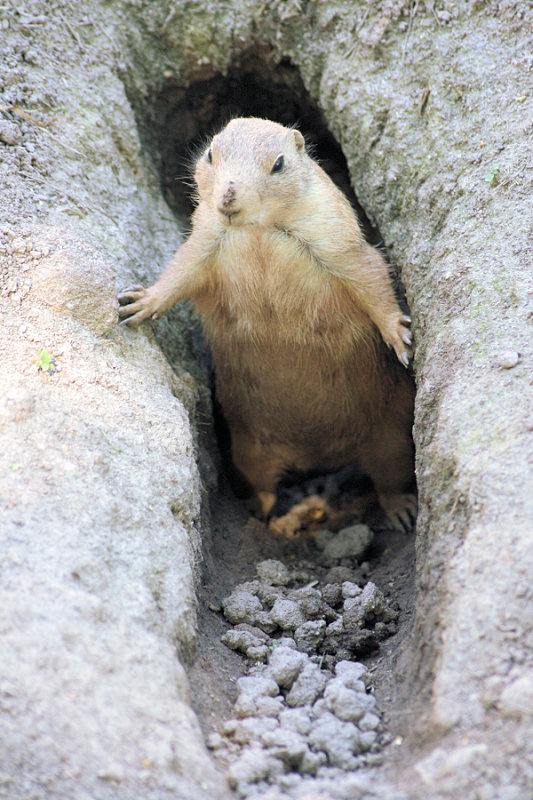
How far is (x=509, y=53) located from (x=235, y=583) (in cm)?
414

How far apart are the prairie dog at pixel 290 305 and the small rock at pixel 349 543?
69 cm

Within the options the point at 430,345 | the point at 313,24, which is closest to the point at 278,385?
the point at 430,345

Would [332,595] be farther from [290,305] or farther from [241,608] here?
[290,305]

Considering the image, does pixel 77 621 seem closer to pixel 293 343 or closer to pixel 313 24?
pixel 293 343

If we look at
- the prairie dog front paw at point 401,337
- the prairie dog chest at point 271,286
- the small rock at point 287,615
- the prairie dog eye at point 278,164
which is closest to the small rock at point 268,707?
the small rock at point 287,615

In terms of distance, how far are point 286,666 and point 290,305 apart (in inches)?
106

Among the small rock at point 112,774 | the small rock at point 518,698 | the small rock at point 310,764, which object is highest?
the small rock at point 518,698

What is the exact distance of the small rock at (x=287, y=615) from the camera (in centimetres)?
421

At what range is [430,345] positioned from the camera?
4426 millimetres

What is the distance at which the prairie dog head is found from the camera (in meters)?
4.56

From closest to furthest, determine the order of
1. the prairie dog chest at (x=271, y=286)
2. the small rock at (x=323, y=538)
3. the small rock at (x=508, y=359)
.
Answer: the small rock at (x=508, y=359) → the prairie dog chest at (x=271, y=286) → the small rock at (x=323, y=538)

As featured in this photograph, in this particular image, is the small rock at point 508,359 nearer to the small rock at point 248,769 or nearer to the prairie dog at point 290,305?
the prairie dog at point 290,305

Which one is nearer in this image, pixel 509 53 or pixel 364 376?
pixel 509 53

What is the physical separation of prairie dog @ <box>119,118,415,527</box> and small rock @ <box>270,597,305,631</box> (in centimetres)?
190
